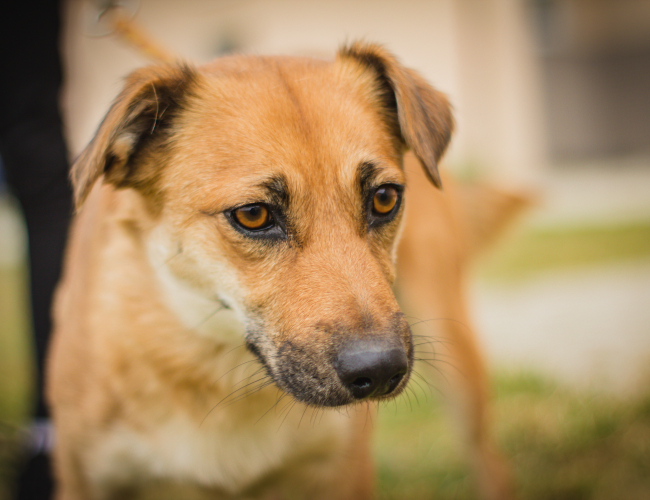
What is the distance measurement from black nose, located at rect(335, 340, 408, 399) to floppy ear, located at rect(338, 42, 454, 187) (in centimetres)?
76

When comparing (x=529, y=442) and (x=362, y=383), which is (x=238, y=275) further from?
(x=529, y=442)

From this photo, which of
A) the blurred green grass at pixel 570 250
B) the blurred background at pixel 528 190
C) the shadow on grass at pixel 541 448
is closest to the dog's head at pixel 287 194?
the blurred background at pixel 528 190

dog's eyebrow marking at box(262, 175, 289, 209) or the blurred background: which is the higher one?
dog's eyebrow marking at box(262, 175, 289, 209)

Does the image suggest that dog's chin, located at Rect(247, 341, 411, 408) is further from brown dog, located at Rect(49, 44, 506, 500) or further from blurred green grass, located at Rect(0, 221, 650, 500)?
blurred green grass, located at Rect(0, 221, 650, 500)

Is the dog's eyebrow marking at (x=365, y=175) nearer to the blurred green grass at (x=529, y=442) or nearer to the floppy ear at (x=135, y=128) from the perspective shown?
the floppy ear at (x=135, y=128)

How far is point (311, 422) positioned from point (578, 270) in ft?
16.8

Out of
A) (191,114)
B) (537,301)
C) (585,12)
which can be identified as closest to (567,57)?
(585,12)

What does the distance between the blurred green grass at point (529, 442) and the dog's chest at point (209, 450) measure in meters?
0.53

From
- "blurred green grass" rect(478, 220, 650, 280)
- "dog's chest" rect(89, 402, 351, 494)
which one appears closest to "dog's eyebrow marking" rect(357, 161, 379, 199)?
"dog's chest" rect(89, 402, 351, 494)

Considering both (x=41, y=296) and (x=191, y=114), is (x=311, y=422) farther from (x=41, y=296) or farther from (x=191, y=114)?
(x=41, y=296)

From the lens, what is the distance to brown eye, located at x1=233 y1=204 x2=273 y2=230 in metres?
1.76

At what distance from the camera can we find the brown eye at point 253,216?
1.76m

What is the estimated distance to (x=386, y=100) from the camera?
219 cm

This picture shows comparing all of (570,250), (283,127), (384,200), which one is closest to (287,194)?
(283,127)
